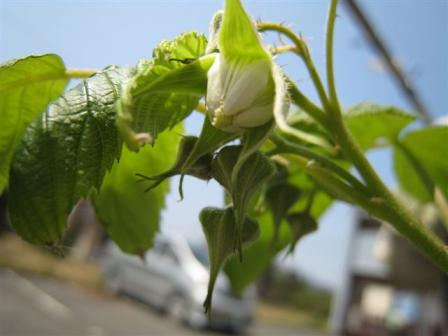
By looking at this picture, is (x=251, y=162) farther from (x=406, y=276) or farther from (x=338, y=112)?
(x=406, y=276)

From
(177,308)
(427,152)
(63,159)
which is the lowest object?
(177,308)

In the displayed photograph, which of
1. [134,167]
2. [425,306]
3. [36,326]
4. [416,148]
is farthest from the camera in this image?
[425,306]

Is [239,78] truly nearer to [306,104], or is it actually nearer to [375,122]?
[306,104]

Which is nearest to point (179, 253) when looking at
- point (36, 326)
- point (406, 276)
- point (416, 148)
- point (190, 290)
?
point (190, 290)

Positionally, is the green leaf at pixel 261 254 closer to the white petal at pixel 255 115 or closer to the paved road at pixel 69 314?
the white petal at pixel 255 115

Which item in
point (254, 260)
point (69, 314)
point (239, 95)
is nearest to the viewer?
point (239, 95)

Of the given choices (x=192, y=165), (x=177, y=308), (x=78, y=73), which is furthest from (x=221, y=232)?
(x=177, y=308)

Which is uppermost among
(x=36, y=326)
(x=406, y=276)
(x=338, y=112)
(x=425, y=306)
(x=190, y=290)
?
(x=338, y=112)
